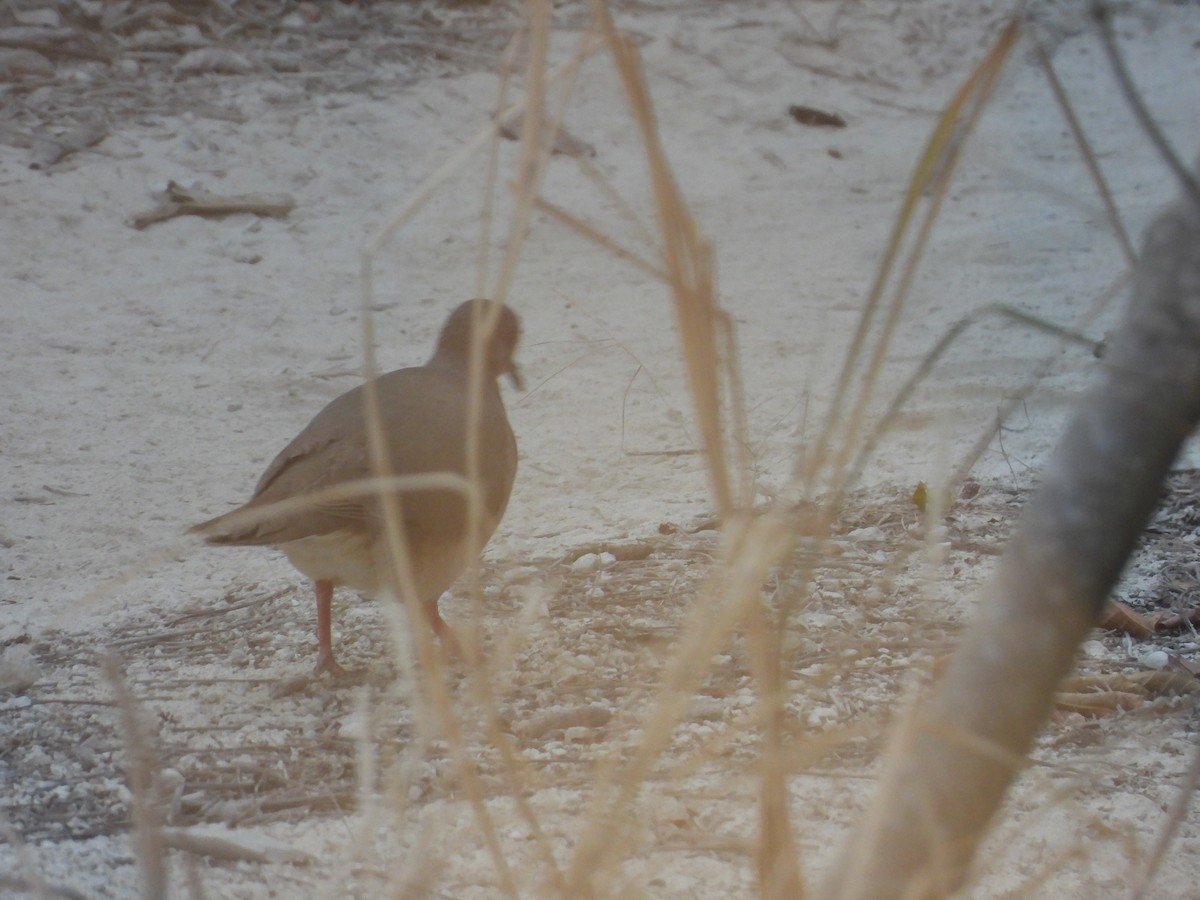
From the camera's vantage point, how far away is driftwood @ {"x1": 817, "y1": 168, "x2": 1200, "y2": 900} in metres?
1.08

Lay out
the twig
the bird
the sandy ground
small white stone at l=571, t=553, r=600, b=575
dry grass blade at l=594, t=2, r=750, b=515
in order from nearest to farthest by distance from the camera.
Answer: the twig → dry grass blade at l=594, t=2, r=750, b=515 → the sandy ground → the bird → small white stone at l=571, t=553, r=600, b=575

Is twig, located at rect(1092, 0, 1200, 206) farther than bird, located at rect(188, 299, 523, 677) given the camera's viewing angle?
No

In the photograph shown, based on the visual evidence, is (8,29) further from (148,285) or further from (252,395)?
(252,395)

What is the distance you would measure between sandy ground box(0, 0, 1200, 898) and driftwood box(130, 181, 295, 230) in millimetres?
65

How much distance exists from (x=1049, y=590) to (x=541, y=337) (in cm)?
463

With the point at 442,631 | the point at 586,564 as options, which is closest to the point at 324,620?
the point at 442,631

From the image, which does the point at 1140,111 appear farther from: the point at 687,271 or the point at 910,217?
the point at 687,271

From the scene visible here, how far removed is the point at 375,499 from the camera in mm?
2965

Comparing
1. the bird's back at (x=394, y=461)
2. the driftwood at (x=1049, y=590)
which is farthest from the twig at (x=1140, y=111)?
the bird's back at (x=394, y=461)

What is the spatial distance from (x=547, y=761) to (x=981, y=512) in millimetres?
1706

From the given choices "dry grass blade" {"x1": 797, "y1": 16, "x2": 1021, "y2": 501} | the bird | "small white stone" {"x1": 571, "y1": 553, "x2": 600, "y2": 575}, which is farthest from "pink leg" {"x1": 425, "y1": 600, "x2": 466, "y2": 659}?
"dry grass blade" {"x1": 797, "y1": 16, "x2": 1021, "y2": 501}

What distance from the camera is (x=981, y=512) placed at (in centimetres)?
383

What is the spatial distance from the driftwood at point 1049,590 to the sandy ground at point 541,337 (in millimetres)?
285

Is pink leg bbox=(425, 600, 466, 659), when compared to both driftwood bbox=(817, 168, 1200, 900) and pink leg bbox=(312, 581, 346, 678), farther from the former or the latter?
driftwood bbox=(817, 168, 1200, 900)
